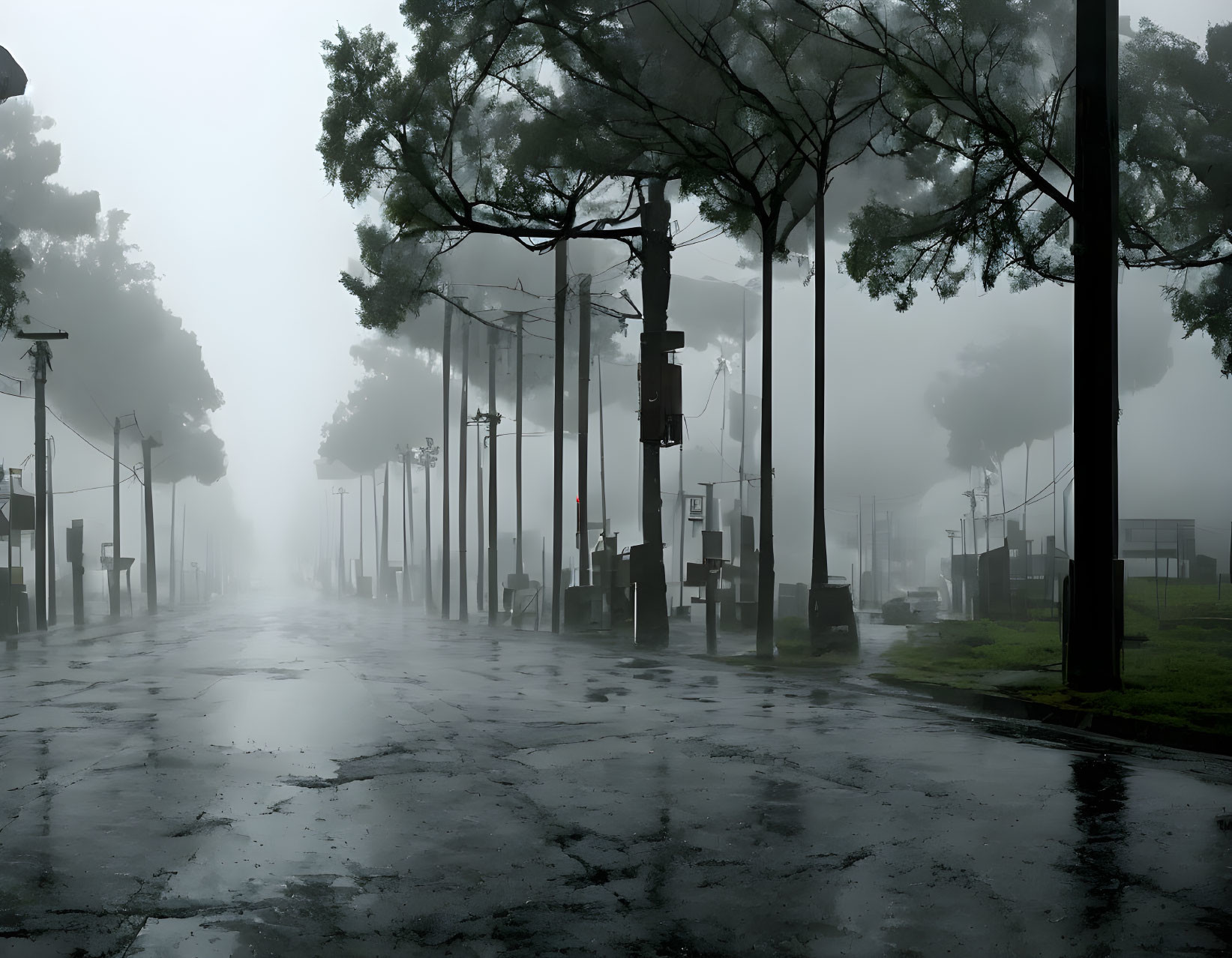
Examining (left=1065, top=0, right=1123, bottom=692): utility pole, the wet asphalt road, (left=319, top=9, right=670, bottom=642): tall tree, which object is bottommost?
the wet asphalt road

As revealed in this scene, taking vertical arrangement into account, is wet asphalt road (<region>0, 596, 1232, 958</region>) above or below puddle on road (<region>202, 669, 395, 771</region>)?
above

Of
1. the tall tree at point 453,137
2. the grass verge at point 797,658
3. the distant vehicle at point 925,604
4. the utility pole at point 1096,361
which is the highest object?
the tall tree at point 453,137

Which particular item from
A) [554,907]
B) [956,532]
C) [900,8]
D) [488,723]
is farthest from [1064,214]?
[956,532]

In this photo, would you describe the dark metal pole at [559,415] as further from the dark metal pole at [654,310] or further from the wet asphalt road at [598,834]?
the wet asphalt road at [598,834]

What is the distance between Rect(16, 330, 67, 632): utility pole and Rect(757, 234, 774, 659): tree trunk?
2818cm

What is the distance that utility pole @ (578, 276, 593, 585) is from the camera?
3381cm

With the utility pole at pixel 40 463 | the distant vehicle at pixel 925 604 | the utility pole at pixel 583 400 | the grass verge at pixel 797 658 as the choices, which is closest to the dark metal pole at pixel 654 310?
the grass verge at pixel 797 658

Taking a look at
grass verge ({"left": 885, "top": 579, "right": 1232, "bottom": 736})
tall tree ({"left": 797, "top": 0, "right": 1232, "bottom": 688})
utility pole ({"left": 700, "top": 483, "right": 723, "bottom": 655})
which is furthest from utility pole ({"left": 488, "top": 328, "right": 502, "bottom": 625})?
tall tree ({"left": 797, "top": 0, "right": 1232, "bottom": 688})

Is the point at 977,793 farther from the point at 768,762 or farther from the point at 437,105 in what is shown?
the point at 437,105

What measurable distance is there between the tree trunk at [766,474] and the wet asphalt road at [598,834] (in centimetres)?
922

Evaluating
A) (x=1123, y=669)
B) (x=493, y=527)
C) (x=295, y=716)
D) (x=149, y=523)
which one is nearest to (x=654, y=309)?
(x=1123, y=669)

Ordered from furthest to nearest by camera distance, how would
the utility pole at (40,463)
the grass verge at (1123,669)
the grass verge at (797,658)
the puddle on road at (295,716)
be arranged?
1. the utility pole at (40,463)
2. the grass verge at (797,658)
3. the grass verge at (1123,669)
4. the puddle on road at (295,716)

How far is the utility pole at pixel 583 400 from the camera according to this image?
1331 inches

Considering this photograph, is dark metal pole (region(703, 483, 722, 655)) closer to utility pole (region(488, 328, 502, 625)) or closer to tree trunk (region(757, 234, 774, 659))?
tree trunk (region(757, 234, 774, 659))
